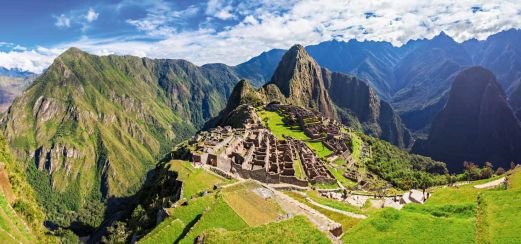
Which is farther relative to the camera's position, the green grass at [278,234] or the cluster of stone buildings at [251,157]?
the cluster of stone buildings at [251,157]

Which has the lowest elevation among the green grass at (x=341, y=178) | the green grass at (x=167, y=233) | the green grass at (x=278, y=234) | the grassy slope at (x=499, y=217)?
the green grass at (x=341, y=178)

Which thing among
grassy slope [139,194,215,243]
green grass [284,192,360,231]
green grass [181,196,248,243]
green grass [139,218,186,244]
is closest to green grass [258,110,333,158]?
green grass [284,192,360,231]

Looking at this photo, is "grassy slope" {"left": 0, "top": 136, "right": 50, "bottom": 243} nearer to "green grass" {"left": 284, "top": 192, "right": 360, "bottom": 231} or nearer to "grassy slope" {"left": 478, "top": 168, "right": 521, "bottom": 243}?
"green grass" {"left": 284, "top": 192, "right": 360, "bottom": 231}

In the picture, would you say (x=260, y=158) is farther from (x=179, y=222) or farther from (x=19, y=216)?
(x=19, y=216)

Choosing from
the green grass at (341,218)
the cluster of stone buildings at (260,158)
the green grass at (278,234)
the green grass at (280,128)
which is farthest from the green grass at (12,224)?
the green grass at (280,128)

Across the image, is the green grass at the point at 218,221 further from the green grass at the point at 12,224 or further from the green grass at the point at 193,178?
the green grass at the point at 12,224

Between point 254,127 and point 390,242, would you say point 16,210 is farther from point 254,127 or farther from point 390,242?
point 254,127

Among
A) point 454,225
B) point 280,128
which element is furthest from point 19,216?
point 280,128

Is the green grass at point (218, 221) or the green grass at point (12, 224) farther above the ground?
the green grass at point (218, 221)
